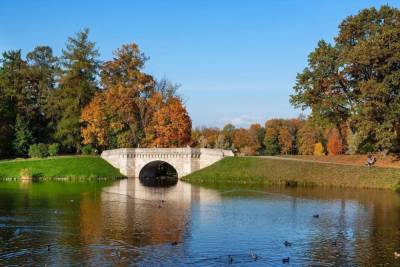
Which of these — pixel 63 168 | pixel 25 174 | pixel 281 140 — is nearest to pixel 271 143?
pixel 281 140

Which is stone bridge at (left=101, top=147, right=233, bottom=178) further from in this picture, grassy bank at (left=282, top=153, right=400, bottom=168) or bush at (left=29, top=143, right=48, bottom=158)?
bush at (left=29, top=143, right=48, bottom=158)

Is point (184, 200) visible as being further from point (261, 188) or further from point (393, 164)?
point (393, 164)

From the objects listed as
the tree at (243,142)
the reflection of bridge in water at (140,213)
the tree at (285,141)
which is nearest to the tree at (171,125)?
the reflection of bridge in water at (140,213)

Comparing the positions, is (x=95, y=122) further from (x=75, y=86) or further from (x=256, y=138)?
(x=256, y=138)

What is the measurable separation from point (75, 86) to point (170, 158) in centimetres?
2451

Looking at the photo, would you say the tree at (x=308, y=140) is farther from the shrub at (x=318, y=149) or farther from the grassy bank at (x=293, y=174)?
the grassy bank at (x=293, y=174)

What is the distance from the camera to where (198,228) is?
3353 centimetres

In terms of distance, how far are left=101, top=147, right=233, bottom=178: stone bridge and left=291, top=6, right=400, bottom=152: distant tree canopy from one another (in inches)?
523

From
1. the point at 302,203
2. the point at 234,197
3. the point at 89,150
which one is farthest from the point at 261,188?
the point at 89,150

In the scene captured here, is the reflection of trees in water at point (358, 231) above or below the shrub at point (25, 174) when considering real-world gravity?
below

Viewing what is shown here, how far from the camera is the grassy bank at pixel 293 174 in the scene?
60.0m

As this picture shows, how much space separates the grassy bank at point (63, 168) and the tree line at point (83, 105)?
6.60 m

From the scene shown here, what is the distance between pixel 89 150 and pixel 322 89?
38.7 metres

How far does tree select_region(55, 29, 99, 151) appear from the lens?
8762 centimetres
